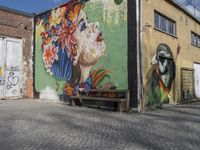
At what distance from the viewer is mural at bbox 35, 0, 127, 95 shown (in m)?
12.9

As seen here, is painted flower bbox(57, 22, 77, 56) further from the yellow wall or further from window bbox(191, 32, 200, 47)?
window bbox(191, 32, 200, 47)

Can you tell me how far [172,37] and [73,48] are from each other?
17.3 ft

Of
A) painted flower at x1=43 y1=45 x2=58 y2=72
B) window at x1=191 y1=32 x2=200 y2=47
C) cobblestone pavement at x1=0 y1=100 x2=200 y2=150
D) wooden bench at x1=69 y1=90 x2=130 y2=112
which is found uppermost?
window at x1=191 y1=32 x2=200 y2=47

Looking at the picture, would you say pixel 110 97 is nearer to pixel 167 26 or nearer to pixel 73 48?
pixel 73 48

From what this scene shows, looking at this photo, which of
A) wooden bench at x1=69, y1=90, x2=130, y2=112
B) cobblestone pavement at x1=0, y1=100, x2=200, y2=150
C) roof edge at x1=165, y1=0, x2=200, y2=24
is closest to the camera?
cobblestone pavement at x1=0, y1=100, x2=200, y2=150

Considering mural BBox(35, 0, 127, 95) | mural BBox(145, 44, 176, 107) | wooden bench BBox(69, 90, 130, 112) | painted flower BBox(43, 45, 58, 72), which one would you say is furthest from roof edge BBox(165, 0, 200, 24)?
painted flower BBox(43, 45, 58, 72)

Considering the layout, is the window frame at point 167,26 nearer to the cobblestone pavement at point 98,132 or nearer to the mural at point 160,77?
the mural at point 160,77

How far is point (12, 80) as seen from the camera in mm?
16250

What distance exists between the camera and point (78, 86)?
13.8 metres

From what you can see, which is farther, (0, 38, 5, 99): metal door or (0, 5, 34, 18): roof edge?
(0, 5, 34, 18): roof edge

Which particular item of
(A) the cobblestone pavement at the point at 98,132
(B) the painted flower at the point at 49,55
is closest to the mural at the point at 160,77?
(A) the cobblestone pavement at the point at 98,132

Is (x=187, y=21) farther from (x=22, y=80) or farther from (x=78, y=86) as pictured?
(x=22, y=80)

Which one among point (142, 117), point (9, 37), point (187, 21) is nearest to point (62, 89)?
point (9, 37)

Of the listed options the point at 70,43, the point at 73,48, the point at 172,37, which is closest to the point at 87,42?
the point at 73,48
